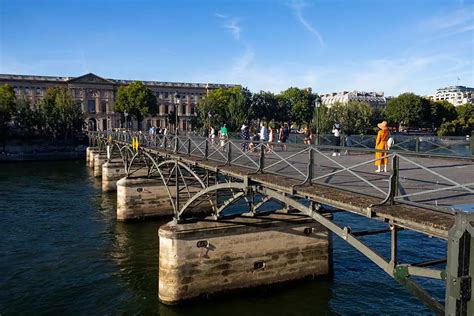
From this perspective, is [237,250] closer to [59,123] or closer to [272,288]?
[272,288]

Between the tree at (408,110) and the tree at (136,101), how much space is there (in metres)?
49.9

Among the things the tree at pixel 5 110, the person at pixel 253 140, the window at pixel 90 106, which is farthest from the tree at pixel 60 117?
the person at pixel 253 140

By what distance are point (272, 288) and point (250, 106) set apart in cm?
6280

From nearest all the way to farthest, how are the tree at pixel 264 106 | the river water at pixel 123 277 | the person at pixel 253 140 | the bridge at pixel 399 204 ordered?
the bridge at pixel 399 204
the river water at pixel 123 277
the person at pixel 253 140
the tree at pixel 264 106

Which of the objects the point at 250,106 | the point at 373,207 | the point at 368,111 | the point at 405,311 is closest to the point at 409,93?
the point at 368,111

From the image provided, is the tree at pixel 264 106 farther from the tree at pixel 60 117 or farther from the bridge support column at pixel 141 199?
the bridge support column at pixel 141 199

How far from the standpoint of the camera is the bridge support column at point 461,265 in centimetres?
418

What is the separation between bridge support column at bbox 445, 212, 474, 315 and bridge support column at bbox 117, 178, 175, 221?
21420 mm

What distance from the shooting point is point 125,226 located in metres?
23.6

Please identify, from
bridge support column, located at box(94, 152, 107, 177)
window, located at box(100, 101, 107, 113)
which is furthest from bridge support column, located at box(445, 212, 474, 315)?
window, located at box(100, 101, 107, 113)

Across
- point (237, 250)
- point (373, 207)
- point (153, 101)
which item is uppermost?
point (153, 101)

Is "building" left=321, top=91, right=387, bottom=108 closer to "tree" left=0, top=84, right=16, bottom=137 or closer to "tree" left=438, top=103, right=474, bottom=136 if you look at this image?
"tree" left=438, top=103, right=474, bottom=136

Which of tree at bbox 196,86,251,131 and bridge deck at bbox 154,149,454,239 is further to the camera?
tree at bbox 196,86,251,131

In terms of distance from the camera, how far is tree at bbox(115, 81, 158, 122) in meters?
93.2
